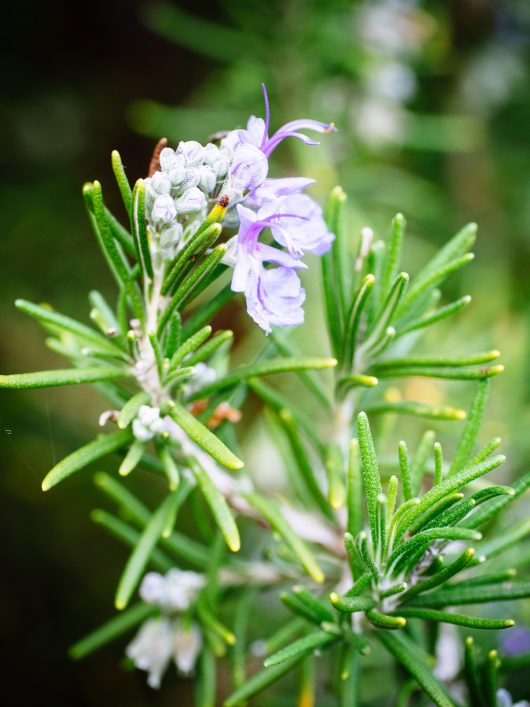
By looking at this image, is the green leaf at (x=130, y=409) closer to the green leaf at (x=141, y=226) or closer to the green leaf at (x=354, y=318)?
the green leaf at (x=141, y=226)

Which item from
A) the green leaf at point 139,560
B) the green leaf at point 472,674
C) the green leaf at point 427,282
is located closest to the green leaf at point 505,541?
the green leaf at point 472,674

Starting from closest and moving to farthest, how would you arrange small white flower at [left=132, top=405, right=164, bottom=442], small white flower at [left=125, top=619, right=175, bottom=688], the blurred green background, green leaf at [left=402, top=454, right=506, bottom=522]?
green leaf at [left=402, top=454, right=506, bottom=522] → small white flower at [left=132, top=405, right=164, bottom=442] → small white flower at [left=125, top=619, right=175, bottom=688] → the blurred green background

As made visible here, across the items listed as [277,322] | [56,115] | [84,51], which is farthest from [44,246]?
[277,322]

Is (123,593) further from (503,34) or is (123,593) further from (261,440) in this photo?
(503,34)

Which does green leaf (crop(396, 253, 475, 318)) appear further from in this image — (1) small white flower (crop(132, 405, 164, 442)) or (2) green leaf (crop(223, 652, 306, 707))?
(2) green leaf (crop(223, 652, 306, 707))

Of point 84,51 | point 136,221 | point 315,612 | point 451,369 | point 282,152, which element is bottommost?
point 315,612

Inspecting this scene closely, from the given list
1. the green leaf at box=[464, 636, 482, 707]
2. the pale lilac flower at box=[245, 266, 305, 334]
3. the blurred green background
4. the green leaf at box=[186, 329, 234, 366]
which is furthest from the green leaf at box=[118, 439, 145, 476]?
the blurred green background
